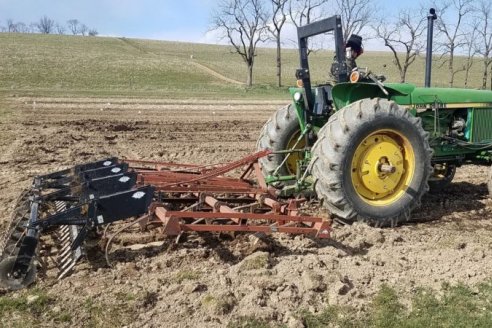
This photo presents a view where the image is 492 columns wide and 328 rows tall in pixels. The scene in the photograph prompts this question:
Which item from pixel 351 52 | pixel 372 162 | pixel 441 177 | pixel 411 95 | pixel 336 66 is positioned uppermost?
pixel 351 52

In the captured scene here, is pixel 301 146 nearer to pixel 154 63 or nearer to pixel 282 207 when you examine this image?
pixel 282 207

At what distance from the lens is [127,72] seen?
43.3 m

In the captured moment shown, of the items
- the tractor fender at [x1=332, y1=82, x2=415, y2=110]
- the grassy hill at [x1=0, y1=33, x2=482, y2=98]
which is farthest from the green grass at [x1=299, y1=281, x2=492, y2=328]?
the grassy hill at [x1=0, y1=33, x2=482, y2=98]

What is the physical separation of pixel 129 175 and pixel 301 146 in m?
2.38

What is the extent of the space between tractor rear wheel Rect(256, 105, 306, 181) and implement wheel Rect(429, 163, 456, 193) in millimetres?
1773

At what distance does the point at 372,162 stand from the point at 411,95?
3.77ft

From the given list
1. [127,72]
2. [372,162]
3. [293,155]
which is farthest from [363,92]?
[127,72]

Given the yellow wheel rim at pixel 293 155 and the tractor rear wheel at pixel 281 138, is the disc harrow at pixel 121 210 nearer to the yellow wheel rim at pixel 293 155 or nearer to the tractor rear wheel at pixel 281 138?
the tractor rear wheel at pixel 281 138

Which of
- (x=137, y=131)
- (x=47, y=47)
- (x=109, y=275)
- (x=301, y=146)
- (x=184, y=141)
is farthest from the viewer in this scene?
(x=47, y=47)

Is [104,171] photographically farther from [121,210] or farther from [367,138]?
[367,138]

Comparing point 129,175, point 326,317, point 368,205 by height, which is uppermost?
point 129,175

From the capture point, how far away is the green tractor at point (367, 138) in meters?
4.81

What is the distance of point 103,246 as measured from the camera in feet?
14.5

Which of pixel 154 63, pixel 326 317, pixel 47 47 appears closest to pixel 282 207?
pixel 326 317
